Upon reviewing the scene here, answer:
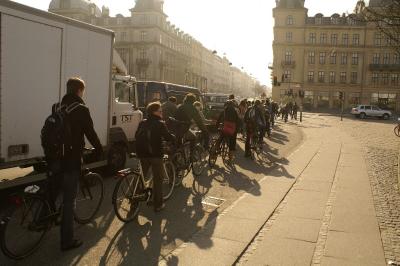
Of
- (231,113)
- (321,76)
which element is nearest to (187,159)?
(231,113)

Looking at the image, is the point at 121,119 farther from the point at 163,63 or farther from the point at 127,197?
the point at 163,63

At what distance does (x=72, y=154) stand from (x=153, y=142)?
1857mm

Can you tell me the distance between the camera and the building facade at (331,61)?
76.1 m

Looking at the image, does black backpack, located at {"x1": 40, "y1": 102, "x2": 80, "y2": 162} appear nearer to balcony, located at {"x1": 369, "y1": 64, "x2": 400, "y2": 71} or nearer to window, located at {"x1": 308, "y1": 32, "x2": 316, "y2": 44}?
balcony, located at {"x1": 369, "y1": 64, "x2": 400, "y2": 71}

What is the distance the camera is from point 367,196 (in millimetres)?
9031

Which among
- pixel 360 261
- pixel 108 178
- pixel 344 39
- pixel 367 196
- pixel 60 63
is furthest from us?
pixel 344 39

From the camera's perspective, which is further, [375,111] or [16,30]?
[375,111]

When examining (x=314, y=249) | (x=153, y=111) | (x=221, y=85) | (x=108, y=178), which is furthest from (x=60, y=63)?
(x=221, y=85)

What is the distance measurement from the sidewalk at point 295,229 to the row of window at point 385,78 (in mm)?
71355

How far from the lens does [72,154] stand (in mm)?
5359

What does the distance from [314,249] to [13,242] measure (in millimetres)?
3730

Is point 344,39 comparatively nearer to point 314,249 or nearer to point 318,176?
point 318,176

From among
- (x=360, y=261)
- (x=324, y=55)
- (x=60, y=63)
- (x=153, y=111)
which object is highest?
(x=324, y=55)

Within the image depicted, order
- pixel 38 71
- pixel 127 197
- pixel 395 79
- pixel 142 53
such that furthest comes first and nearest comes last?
pixel 142 53 < pixel 395 79 < pixel 38 71 < pixel 127 197
